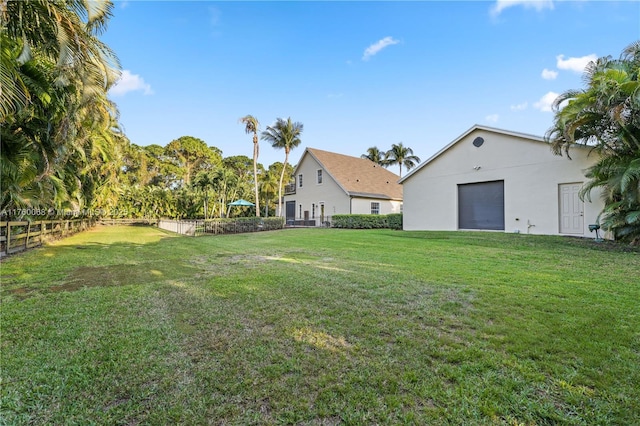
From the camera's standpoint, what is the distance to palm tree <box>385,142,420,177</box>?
4550 centimetres

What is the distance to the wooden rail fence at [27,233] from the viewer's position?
9.72m

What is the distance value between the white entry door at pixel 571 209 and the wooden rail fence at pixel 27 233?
2057cm

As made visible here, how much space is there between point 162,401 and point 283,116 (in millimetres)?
26166

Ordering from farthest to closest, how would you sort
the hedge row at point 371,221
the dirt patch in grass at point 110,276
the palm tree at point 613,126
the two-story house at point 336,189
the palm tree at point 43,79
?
the two-story house at point 336,189 < the hedge row at point 371,221 < the palm tree at point 613,126 < the dirt patch in grass at point 110,276 < the palm tree at point 43,79

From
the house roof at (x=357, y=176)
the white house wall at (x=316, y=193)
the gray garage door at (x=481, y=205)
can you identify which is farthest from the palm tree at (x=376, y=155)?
the gray garage door at (x=481, y=205)

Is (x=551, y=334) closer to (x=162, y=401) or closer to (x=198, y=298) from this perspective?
(x=162, y=401)

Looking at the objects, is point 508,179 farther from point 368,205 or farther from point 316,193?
point 316,193

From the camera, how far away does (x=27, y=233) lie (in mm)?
11266

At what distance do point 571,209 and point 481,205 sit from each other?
367cm

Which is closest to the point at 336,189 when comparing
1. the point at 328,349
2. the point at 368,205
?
the point at 368,205

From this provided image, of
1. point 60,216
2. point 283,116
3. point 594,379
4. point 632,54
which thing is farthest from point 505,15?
point 60,216

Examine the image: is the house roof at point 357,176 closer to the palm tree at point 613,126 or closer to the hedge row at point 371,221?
the hedge row at point 371,221

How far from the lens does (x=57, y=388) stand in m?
2.52

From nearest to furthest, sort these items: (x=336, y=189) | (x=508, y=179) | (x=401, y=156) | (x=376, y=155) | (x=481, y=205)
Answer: (x=508, y=179), (x=481, y=205), (x=336, y=189), (x=401, y=156), (x=376, y=155)
